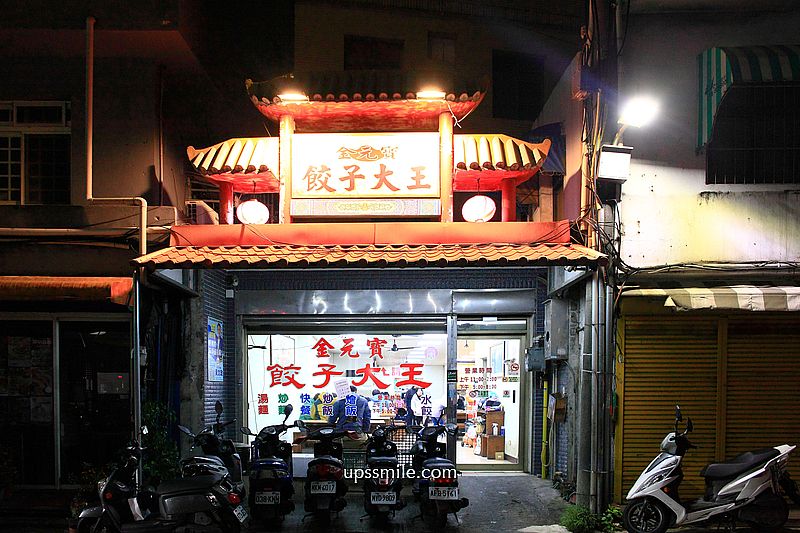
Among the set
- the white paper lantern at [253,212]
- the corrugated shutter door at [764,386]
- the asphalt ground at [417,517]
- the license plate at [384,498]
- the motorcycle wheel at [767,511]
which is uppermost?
the white paper lantern at [253,212]

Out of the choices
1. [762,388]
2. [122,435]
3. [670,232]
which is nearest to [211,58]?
[122,435]

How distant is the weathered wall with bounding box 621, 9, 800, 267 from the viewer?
30.9 feet

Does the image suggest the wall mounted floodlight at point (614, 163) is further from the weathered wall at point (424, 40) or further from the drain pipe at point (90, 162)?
the drain pipe at point (90, 162)

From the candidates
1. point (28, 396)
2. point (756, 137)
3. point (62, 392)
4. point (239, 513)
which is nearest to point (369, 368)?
point (239, 513)

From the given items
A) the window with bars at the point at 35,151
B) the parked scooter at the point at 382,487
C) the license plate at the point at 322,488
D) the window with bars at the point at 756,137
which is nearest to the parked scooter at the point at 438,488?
the parked scooter at the point at 382,487

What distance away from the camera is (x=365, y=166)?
31.8ft

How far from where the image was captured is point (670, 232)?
9438mm

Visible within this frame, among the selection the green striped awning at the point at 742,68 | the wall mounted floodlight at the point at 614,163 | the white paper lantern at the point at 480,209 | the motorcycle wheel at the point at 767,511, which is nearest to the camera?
the motorcycle wheel at the point at 767,511

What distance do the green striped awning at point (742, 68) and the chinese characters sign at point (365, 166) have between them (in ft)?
14.0

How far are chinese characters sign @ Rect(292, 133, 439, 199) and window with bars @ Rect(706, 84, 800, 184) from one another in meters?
4.55

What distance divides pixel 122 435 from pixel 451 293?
22.5 feet

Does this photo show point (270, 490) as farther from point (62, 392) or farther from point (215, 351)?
point (62, 392)

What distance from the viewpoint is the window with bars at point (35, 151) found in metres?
10.3

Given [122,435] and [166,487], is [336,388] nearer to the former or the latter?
[122,435]
